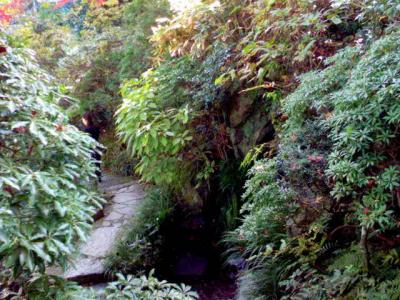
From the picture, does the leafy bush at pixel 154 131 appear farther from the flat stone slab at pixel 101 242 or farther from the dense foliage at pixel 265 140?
the flat stone slab at pixel 101 242

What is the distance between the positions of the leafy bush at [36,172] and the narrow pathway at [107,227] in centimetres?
132

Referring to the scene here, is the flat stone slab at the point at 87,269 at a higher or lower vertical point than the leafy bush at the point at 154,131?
lower

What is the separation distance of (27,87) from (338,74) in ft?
6.65

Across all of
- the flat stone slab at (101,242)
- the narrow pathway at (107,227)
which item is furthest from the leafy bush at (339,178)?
the flat stone slab at (101,242)

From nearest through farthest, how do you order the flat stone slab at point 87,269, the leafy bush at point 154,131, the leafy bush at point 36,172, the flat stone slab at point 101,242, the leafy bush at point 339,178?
the leafy bush at point 36,172
the leafy bush at point 339,178
the flat stone slab at point 87,269
the leafy bush at point 154,131
the flat stone slab at point 101,242

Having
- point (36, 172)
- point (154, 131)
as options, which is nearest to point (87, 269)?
point (154, 131)

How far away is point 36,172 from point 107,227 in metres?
3.66

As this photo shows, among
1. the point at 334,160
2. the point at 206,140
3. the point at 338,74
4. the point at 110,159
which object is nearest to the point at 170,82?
the point at 206,140

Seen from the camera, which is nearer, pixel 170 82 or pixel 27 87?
pixel 27 87

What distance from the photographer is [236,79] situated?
448cm

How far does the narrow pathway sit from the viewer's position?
4.51 meters

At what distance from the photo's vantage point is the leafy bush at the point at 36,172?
190 cm

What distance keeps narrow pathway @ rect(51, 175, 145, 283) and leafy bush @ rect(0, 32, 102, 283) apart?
4.33 ft

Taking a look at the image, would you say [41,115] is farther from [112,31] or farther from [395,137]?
[112,31]
